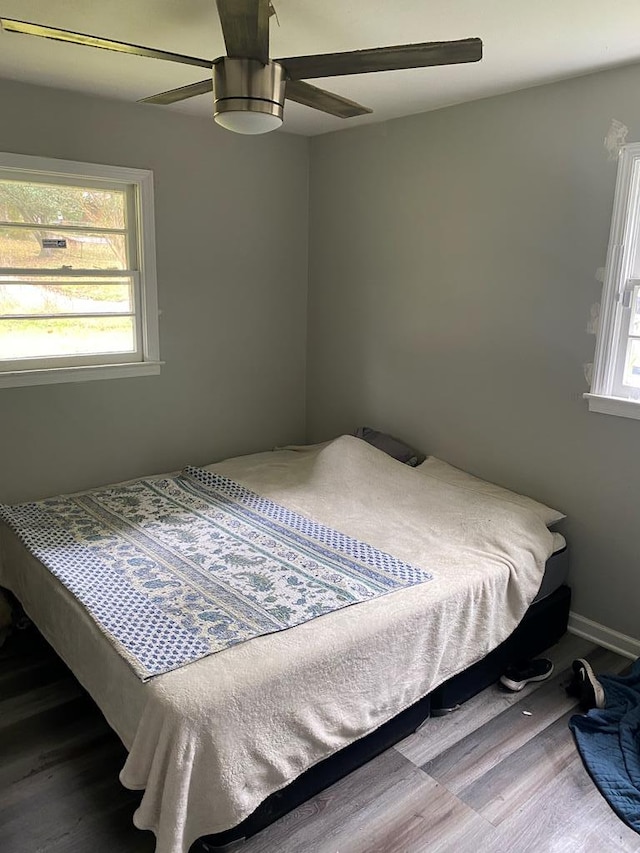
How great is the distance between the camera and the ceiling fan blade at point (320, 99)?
184cm

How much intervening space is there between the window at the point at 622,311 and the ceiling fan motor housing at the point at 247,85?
152 centimetres

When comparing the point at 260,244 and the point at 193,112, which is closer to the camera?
the point at 193,112

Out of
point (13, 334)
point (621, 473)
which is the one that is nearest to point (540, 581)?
point (621, 473)

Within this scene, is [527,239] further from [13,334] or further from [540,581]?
[13,334]

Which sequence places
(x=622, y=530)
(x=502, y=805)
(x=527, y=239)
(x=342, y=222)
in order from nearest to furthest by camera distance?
(x=502, y=805) → (x=622, y=530) → (x=527, y=239) → (x=342, y=222)

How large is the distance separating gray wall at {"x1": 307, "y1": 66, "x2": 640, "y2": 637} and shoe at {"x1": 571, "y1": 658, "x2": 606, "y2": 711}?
0.39 meters

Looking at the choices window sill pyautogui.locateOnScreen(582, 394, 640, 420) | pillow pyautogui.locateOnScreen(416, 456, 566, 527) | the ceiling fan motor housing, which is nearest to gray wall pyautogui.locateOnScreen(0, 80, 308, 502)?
pillow pyautogui.locateOnScreen(416, 456, 566, 527)

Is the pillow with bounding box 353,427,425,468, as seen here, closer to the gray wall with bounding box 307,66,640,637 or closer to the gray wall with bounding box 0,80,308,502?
the gray wall with bounding box 307,66,640,637

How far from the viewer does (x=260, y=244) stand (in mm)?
3760

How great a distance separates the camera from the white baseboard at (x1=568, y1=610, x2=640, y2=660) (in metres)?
2.72

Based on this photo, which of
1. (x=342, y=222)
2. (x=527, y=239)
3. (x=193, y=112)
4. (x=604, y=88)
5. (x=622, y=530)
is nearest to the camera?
(x=604, y=88)

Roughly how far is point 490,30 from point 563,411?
152cm

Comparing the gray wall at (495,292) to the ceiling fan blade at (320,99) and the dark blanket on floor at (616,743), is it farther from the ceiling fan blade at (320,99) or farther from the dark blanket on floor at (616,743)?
the ceiling fan blade at (320,99)

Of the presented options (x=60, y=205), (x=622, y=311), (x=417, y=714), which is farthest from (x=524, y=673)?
(x=60, y=205)
